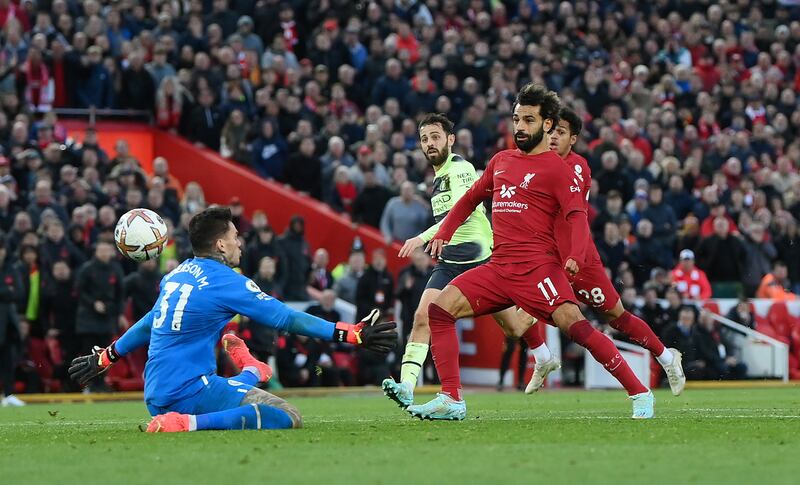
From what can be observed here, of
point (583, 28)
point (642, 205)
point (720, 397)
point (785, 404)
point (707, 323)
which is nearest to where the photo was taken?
point (785, 404)

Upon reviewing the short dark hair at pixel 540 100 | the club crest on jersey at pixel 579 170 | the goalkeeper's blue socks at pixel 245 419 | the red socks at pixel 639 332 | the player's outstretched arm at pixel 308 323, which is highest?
the short dark hair at pixel 540 100

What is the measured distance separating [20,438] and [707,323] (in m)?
13.6

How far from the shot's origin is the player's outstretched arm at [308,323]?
9625 millimetres

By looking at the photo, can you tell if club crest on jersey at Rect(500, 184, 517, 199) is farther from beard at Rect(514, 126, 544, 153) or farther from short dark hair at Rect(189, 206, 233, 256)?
short dark hair at Rect(189, 206, 233, 256)

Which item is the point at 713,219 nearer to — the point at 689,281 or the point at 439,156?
the point at 689,281

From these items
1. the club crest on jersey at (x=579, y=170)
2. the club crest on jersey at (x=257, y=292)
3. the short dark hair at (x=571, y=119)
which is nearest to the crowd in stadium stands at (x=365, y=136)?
the short dark hair at (x=571, y=119)

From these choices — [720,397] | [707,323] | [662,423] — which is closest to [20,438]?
[662,423]

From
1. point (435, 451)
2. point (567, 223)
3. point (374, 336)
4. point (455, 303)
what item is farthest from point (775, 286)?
point (435, 451)

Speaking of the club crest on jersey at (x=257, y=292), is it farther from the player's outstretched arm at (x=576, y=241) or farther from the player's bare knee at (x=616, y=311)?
the player's bare knee at (x=616, y=311)

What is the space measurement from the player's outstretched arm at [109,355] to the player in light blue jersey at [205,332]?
245 millimetres

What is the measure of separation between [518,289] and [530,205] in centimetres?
66

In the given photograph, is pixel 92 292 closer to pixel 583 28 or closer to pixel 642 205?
pixel 642 205

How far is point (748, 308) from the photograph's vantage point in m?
23.1

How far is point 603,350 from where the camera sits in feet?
36.9
